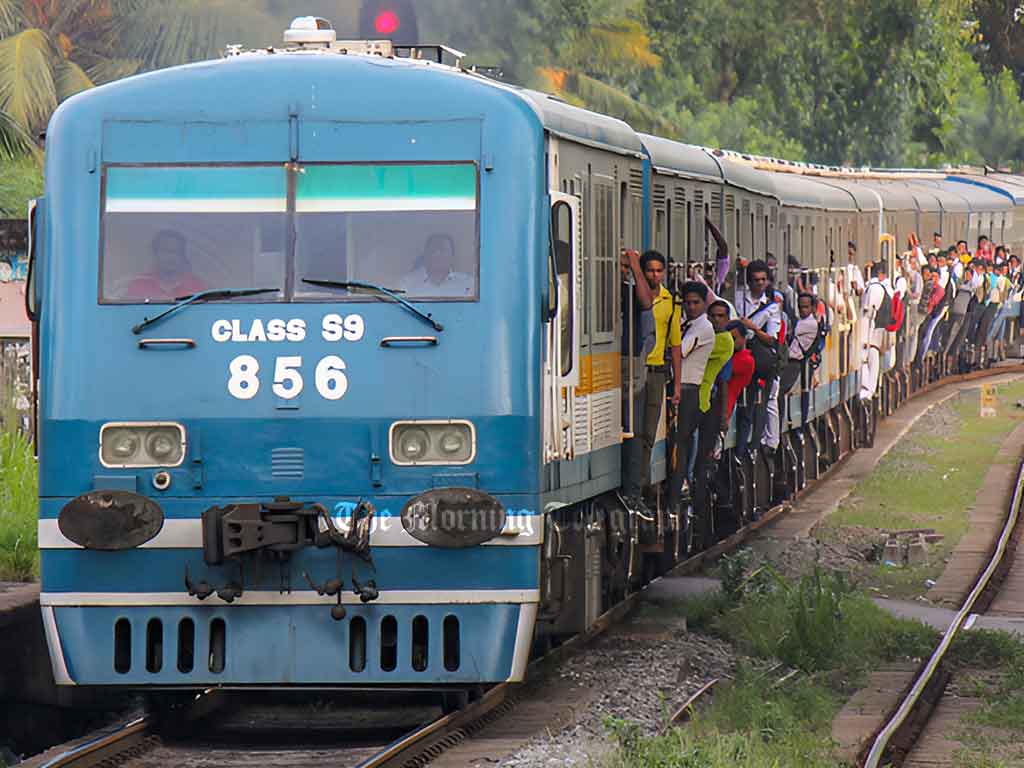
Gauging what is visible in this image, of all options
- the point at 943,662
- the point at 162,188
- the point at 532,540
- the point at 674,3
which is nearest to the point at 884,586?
the point at 943,662

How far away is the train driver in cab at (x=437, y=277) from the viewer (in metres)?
9.84

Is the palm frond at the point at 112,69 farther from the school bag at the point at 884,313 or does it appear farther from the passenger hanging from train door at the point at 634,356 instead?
the passenger hanging from train door at the point at 634,356

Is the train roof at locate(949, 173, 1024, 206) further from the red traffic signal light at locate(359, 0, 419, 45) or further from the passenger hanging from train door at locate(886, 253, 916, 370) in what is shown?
the red traffic signal light at locate(359, 0, 419, 45)

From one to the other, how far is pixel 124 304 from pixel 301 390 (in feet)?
2.77

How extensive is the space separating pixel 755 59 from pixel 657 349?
48649mm

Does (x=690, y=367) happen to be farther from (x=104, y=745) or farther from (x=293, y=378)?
(x=104, y=745)

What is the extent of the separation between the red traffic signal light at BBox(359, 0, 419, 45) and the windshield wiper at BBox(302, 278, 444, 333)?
4.57m

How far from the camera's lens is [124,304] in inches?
386

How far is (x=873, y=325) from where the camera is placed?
27.1 metres

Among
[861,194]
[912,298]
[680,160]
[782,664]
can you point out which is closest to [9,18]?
[861,194]

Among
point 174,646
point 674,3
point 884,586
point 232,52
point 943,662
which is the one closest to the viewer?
point 174,646

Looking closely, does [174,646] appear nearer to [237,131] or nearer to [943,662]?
[237,131]

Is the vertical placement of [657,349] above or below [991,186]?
below

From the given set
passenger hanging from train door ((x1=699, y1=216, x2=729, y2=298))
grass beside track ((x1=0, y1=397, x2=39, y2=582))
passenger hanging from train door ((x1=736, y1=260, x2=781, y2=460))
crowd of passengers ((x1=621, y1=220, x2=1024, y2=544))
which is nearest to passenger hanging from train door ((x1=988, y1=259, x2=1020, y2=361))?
crowd of passengers ((x1=621, y1=220, x2=1024, y2=544))
